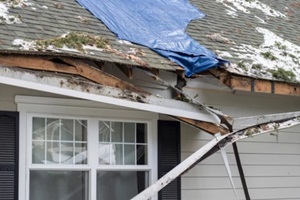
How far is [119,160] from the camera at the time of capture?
613cm

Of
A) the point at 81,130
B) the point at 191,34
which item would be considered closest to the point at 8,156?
the point at 81,130

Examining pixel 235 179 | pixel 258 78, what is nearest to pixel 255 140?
pixel 235 179

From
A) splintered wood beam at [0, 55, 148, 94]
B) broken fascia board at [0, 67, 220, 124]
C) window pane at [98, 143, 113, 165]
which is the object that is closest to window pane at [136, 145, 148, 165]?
window pane at [98, 143, 113, 165]

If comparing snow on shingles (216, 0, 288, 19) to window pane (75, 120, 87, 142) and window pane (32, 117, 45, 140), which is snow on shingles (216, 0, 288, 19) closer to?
window pane (75, 120, 87, 142)

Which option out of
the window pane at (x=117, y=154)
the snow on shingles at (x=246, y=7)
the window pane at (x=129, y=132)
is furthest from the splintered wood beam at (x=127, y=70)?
the snow on shingles at (x=246, y=7)

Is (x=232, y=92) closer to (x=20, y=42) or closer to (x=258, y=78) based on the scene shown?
(x=258, y=78)

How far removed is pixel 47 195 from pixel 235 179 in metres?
2.56

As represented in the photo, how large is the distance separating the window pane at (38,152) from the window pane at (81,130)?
1.33ft

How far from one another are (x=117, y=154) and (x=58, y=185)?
2.58 ft

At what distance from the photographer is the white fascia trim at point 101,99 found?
4.69 m

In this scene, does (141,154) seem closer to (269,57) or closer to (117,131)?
(117,131)

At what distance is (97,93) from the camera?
199 inches

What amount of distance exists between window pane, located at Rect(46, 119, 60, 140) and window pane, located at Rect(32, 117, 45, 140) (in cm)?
6

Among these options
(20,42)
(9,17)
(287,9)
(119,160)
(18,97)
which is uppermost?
(287,9)
